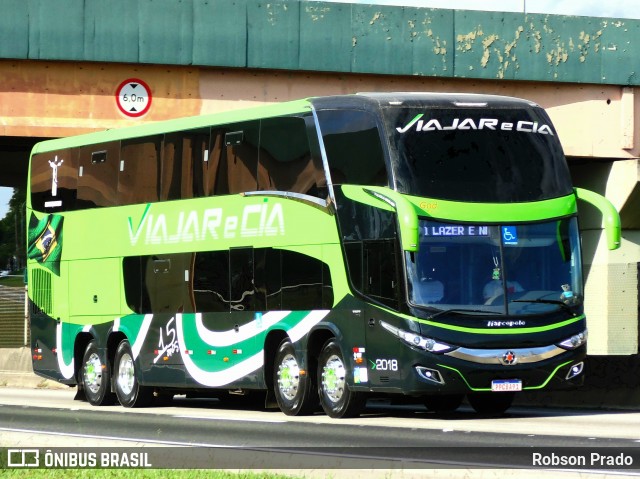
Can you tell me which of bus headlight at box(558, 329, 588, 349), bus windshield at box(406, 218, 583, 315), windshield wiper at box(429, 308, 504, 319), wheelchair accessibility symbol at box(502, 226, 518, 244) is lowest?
bus headlight at box(558, 329, 588, 349)

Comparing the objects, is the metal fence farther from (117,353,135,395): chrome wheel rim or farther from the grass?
the grass

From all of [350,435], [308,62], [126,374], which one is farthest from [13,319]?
[350,435]

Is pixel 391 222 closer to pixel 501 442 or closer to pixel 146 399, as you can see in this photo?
pixel 501 442

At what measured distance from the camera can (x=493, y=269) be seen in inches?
836

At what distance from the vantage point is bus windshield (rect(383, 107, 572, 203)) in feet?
70.2

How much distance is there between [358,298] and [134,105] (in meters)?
12.8

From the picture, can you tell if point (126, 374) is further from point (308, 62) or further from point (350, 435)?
point (350, 435)

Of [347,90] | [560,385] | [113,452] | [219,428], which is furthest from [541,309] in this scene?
[347,90]

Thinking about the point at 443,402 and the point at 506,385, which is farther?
the point at 443,402

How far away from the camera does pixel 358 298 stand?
22.0 metres

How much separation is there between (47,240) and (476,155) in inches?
433

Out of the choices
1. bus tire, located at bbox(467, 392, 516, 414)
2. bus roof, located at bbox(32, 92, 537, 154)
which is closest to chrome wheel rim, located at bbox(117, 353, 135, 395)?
bus roof, located at bbox(32, 92, 537, 154)

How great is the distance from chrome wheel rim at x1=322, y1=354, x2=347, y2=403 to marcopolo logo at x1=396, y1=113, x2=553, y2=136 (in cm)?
326

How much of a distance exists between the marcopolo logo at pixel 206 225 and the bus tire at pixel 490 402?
11.7 feet
